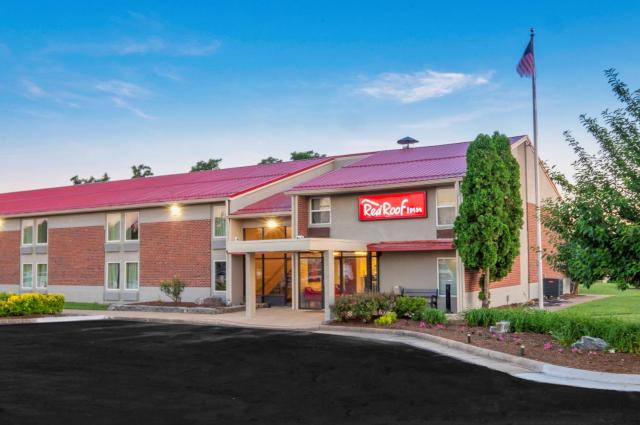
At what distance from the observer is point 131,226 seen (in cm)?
3434

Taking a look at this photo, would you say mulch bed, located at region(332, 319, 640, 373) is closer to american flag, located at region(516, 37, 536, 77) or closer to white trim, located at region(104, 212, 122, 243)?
american flag, located at region(516, 37, 536, 77)

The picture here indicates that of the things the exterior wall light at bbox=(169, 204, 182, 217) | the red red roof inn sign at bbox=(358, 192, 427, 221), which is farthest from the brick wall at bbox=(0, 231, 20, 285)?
the red red roof inn sign at bbox=(358, 192, 427, 221)

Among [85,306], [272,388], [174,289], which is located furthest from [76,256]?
[272,388]

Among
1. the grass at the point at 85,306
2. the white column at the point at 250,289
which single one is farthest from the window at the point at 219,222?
the grass at the point at 85,306

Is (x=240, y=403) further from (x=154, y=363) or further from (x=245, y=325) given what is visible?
(x=245, y=325)

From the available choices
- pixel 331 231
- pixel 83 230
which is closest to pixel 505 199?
pixel 331 231

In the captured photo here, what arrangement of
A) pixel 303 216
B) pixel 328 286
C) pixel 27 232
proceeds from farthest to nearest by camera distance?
pixel 27 232, pixel 303 216, pixel 328 286

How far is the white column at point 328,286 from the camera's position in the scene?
23188mm

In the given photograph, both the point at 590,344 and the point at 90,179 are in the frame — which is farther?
the point at 90,179

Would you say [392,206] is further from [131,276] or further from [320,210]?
[131,276]

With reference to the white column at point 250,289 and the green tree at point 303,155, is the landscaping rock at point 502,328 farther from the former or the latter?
the green tree at point 303,155

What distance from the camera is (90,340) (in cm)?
1944

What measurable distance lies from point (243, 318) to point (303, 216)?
20.4 ft

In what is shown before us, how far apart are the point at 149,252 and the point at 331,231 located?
10221 millimetres
